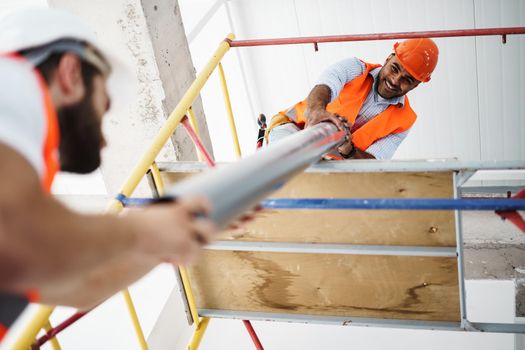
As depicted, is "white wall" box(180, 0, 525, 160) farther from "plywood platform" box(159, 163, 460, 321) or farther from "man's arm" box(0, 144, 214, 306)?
"man's arm" box(0, 144, 214, 306)

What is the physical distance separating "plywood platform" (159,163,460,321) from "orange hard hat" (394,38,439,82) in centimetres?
149

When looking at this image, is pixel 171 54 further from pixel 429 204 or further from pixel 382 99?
pixel 429 204

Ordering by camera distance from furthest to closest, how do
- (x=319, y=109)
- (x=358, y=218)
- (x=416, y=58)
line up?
(x=416, y=58), (x=319, y=109), (x=358, y=218)

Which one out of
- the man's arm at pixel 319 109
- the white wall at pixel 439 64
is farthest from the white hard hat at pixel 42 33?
the white wall at pixel 439 64

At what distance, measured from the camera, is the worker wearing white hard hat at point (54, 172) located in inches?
39.3

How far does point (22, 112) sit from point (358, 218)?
7.63 feet

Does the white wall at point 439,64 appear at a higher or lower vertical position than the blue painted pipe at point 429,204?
higher

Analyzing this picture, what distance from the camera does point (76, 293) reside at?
5.37 ft

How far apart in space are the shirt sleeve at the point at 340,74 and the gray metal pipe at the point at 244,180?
1857 mm

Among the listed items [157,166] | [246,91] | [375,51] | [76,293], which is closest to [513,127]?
[375,51]

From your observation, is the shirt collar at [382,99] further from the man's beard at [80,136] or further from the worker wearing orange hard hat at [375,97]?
the man's beard at [80,136]

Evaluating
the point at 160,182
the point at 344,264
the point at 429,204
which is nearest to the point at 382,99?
the point at 344,264

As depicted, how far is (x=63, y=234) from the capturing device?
1.04 metres

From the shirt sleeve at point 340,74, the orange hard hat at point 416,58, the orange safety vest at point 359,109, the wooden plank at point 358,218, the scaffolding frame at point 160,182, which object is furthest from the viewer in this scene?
the orange safety vest at point 359,109
